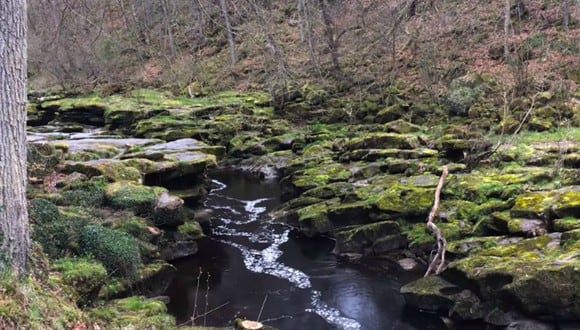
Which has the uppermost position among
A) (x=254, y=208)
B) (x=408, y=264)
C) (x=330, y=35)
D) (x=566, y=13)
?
(x=330, y=35)

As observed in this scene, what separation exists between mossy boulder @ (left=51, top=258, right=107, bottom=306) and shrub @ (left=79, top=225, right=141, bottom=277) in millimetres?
598

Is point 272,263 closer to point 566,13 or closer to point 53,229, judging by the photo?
point 53,229

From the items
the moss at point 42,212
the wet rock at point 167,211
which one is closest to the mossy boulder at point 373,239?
the wet rock at point 167,211

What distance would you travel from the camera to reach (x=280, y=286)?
1015 cm

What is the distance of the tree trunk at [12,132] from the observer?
5180 millimetres

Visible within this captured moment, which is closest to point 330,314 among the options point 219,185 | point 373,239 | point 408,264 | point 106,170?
point 408,264

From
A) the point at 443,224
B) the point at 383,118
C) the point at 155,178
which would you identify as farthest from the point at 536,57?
the point at 155,178

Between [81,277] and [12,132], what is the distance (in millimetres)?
2610

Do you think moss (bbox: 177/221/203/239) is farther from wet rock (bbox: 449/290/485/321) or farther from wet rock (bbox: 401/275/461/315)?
wet rock (bbox: 449/290/485/321)

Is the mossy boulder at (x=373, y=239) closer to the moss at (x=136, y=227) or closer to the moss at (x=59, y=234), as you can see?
the moss at (x=136, y=227)

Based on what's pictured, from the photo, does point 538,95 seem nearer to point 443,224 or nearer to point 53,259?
point 443,224

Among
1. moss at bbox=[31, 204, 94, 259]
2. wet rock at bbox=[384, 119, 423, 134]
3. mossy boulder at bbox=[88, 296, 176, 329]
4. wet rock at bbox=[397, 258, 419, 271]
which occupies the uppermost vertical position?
moss at bbox=[31, 204, 94, 259]

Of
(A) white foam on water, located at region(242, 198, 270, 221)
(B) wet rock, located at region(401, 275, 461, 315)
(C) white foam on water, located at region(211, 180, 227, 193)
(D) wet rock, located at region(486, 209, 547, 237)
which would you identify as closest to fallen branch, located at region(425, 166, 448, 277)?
(B) wet rock, located at region(401, 275, 461, 315)

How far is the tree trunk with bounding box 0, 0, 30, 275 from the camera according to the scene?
518 cm
